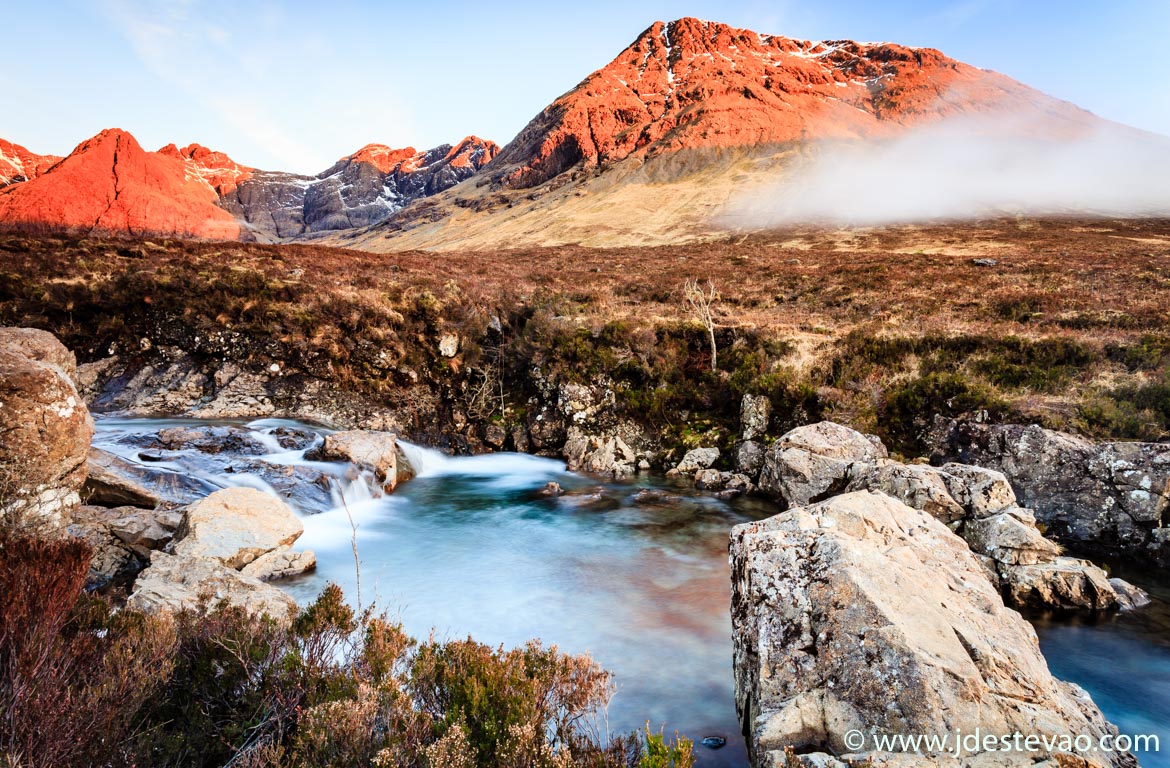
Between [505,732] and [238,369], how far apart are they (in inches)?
751

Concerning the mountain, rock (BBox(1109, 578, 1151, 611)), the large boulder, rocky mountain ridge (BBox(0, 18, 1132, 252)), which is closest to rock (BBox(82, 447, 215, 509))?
the large boulder

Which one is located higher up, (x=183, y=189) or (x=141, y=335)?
(x=183, y=189)

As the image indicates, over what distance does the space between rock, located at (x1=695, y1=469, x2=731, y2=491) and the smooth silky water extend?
22.4 inches

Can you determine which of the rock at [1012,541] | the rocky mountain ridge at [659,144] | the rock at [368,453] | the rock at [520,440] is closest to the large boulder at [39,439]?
the rock at [368,453]

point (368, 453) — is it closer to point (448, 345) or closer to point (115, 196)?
point (448, 345)

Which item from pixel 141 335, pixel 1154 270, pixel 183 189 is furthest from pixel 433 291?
pixel 183 189

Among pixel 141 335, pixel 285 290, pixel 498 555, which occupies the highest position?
pixel 285 290

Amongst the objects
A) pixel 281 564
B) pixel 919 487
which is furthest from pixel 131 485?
pixel 919 487

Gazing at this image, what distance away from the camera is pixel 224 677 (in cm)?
444

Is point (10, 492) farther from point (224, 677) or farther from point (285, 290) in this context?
point (285, 290)

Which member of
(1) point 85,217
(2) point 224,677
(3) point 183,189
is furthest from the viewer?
(3) point 183,189

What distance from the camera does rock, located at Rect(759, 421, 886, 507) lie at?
12.0 metres

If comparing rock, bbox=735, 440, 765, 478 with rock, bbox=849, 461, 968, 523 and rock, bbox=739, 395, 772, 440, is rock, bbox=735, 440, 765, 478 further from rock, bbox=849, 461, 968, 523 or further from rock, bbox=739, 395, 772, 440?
rock, bbox=849, 461, 968, 523

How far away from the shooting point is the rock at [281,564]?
955 cm
